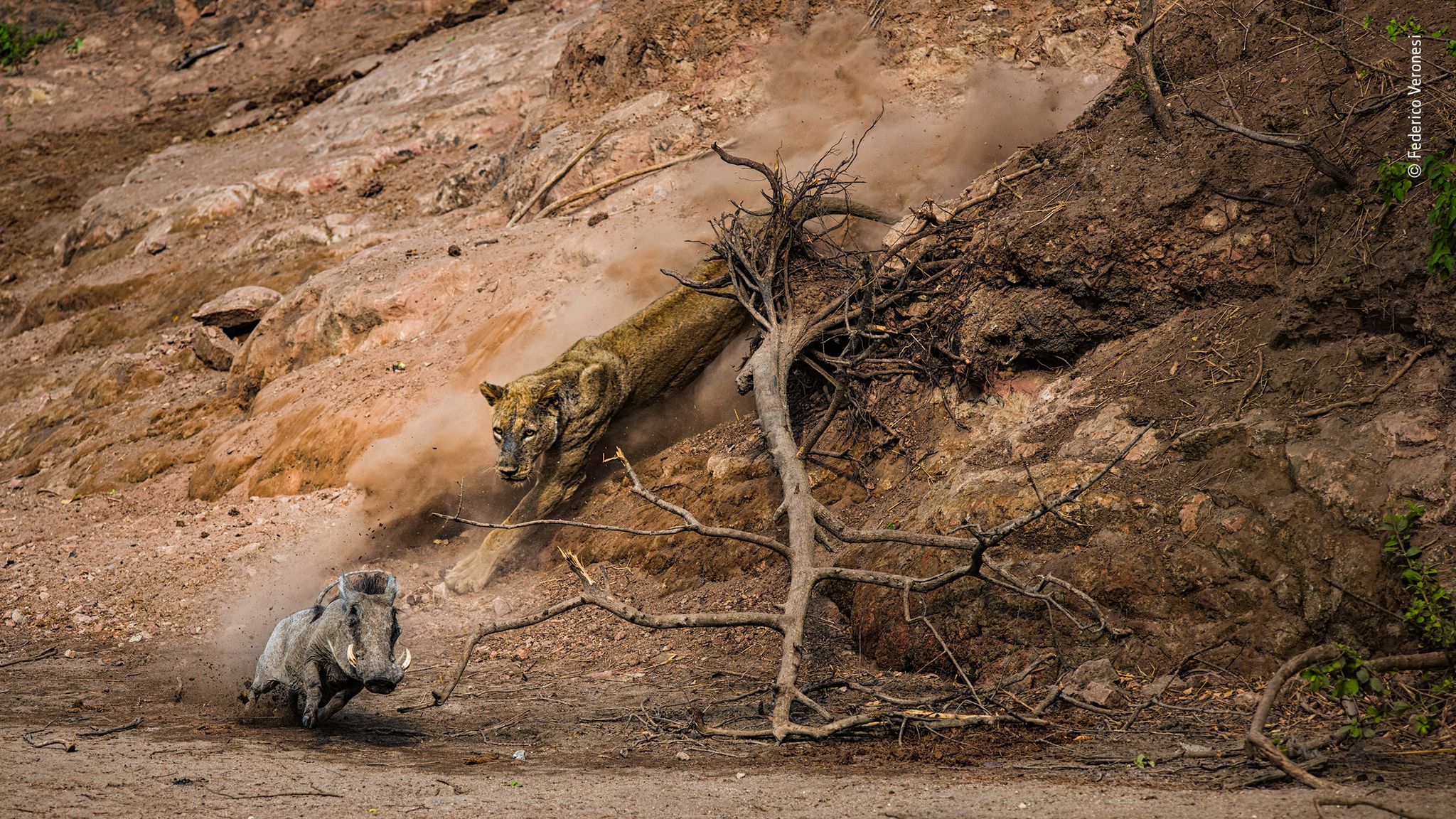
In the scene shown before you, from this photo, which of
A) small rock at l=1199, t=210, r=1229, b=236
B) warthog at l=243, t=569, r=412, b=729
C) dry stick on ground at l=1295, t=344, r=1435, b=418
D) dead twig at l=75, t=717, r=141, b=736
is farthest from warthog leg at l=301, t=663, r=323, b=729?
small rock at l=1199, t=210, r=1229, b=236

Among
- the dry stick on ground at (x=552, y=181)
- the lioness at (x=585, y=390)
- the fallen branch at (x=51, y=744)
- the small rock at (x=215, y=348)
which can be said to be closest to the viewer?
the fallen branch at (x=51, y=744)

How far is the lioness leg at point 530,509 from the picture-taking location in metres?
7.64

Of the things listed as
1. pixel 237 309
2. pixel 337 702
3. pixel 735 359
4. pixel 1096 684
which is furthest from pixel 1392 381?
pixel 237 309

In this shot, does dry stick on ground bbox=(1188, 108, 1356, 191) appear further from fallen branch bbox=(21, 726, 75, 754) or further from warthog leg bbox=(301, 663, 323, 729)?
fallen branch bbox=(21, 726, 75, 754)

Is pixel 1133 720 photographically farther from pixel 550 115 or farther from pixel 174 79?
pixel 174 79

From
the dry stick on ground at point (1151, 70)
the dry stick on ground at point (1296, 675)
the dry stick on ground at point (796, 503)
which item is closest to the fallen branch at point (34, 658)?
the dry stick on ground at point (796, 503)

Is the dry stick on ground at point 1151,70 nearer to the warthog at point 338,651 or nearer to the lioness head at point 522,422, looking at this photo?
the lioness head at point 522,422

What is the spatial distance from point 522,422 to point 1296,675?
4929mm

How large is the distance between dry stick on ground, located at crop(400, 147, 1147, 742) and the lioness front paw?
74 centimetres

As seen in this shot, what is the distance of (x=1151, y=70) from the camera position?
22.2 feet

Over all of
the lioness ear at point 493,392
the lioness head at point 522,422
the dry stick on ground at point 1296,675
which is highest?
the dry stick on ground at point 1296,675

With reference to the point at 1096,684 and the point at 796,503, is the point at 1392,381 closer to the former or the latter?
the point at 1096,684

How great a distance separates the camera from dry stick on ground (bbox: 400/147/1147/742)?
14.5ft

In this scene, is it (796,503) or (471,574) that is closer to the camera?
(796,503)
